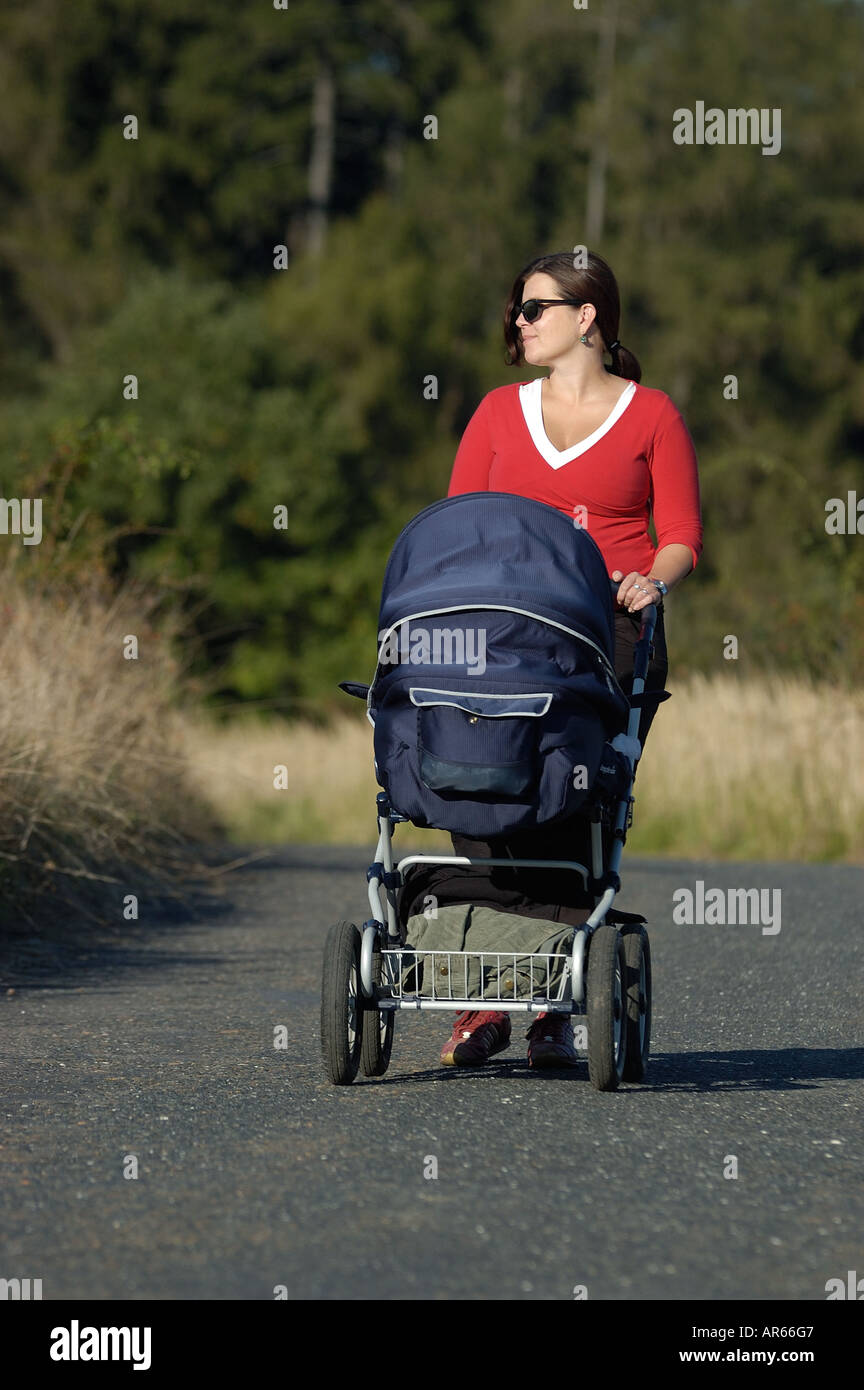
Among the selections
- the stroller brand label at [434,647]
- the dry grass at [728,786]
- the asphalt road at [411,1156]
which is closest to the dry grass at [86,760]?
the dry grass at [728,786]

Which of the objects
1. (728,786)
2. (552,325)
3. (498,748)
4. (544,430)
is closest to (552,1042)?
(498,748)

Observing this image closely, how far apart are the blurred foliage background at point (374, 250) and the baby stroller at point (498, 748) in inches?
953

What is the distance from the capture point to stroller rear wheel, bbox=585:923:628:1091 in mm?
4910

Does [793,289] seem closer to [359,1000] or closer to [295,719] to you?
[295,719]

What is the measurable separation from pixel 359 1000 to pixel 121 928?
423 centimetres

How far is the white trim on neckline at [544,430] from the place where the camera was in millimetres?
5512

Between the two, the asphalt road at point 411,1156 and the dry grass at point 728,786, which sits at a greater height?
the dry grass at point 728,786

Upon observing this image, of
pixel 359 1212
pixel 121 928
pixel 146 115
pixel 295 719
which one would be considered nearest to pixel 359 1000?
pixel 359 1212

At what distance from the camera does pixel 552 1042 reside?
5.52 metres

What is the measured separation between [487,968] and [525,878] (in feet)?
1.13

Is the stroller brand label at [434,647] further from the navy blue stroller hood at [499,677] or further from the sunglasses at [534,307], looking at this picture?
Result: the sunglasses at [534,307]

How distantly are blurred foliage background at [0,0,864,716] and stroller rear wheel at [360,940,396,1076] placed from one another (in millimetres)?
24183
